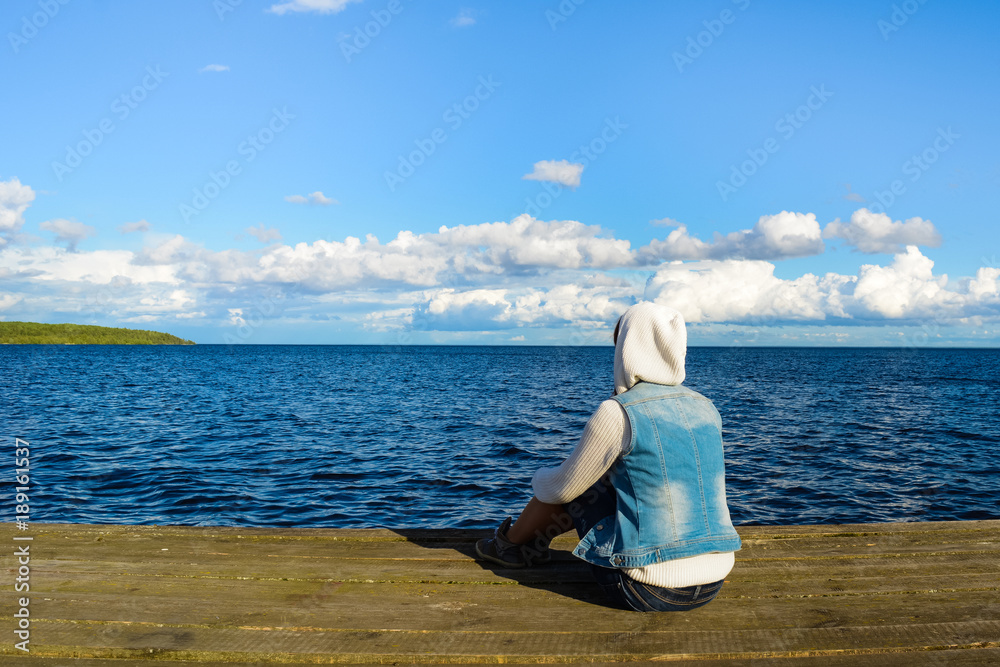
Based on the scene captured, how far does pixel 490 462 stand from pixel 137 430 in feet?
41.7

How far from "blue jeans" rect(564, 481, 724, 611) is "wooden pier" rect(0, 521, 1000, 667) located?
106 millimetres

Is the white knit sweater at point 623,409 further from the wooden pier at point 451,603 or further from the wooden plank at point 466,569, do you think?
the wooden plank at point 466,569

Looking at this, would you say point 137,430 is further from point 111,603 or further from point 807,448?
point 807,448

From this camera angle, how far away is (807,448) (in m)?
17.9

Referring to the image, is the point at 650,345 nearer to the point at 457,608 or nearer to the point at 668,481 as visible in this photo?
the point at 668,481

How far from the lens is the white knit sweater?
3236 millimetres

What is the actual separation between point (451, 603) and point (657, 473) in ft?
4.93

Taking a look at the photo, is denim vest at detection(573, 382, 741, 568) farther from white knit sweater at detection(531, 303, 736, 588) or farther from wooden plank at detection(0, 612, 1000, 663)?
wooden plank at detection(0, 612, 1000, 663)

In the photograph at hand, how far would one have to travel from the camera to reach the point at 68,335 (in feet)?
600

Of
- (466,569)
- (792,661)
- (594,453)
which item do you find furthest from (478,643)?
(792,661)

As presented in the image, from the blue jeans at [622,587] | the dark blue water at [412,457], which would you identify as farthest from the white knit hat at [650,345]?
the dark blue water at [412,457]

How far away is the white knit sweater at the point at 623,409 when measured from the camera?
3.24m

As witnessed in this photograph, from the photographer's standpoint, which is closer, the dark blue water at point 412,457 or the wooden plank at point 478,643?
the wooden plank at point 478,643

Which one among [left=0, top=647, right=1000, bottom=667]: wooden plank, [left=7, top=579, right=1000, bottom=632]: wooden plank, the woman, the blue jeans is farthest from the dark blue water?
[left=0, top=647, right=1000, bottom=667]: wooden plank
